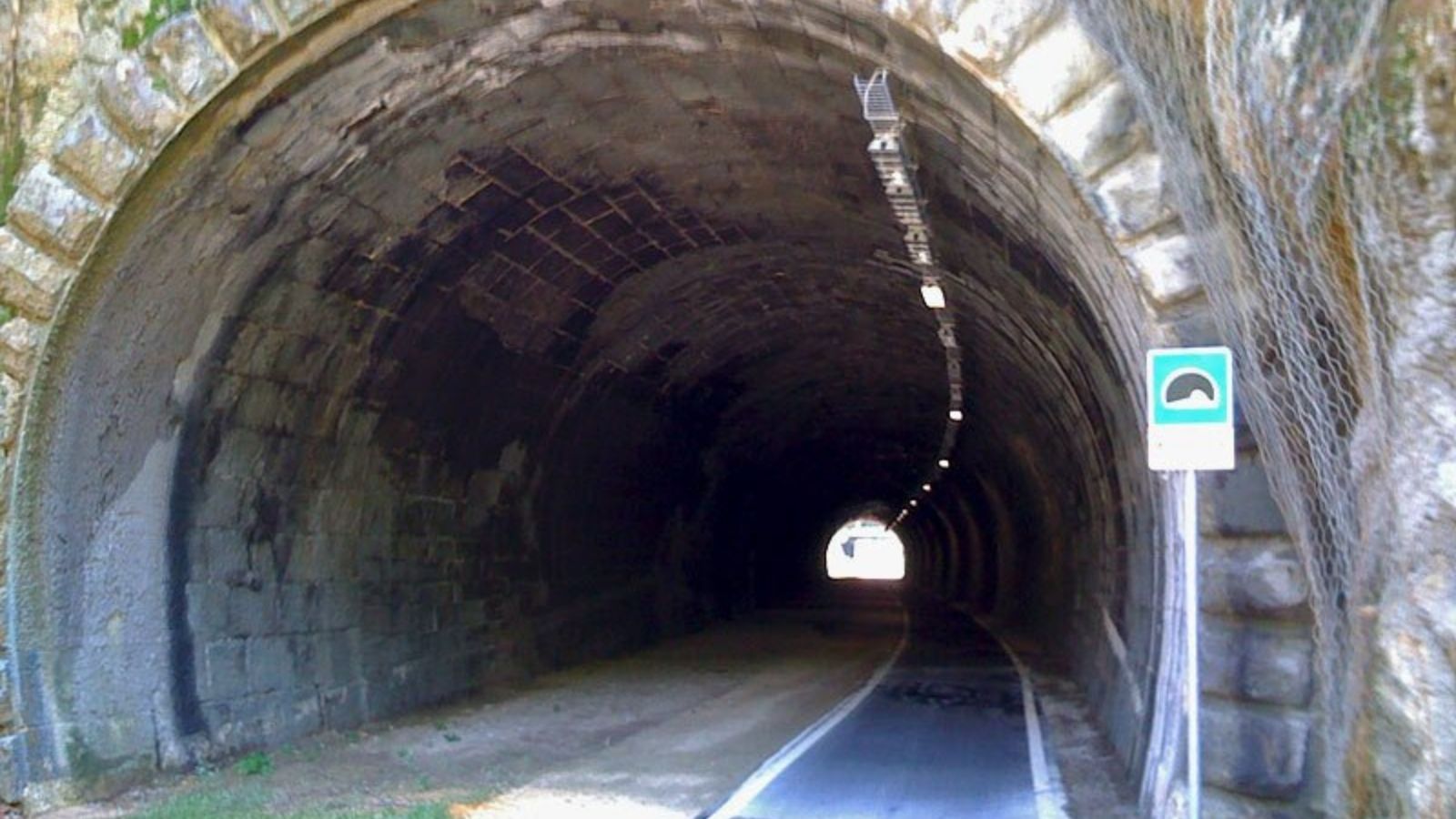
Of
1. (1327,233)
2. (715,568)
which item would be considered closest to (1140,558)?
(1327,233)

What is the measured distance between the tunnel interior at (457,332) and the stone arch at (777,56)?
72mm

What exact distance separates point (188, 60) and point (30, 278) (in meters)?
1.70

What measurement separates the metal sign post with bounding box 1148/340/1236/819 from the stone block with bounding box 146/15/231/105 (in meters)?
5.69

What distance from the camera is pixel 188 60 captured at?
8.90 m

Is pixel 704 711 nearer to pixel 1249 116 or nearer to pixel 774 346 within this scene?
pixel 774 346

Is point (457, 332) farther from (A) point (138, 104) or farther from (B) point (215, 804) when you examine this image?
(B) point (215, 804)

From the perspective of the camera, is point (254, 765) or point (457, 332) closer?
point (254, 765)

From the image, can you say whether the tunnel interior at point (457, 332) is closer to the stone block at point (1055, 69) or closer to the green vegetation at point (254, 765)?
the green vegetation at point (254, 765)

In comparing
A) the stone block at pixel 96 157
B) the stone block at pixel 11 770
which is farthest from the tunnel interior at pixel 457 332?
the stone block at pixel 96 157

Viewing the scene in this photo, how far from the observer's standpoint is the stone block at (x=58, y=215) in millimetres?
9148

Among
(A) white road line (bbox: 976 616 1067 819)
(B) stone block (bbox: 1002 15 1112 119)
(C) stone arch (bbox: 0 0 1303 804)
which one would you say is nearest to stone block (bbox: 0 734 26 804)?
(C) stone arch (bbox: 0 0 1303 804)

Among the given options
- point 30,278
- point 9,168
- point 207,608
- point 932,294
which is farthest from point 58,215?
point 932,294

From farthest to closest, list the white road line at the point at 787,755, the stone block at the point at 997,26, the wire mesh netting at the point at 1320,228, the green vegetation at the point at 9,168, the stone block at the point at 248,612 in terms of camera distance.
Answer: the stone block at the point at 248,612, the white road line at the point at 787,755, the green vegetation at the point at 9,168, the stone block at the point at 997,26, the wire mesh netting at the point at 1320,228

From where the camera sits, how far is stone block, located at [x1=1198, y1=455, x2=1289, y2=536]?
7113 millimetres
